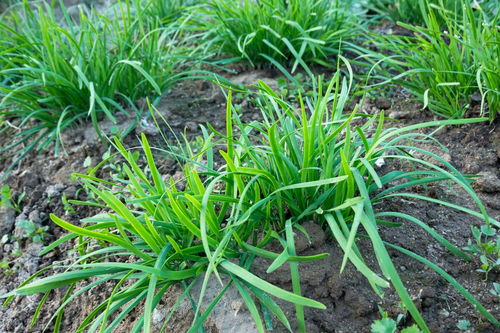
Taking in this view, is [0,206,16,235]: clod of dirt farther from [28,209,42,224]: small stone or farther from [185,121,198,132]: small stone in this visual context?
[185,121,198,132]: small stone

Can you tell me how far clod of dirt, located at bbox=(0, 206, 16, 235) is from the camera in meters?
2.47

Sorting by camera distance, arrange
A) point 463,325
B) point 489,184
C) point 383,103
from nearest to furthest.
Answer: point 463,325
point 489,184
point 383,103

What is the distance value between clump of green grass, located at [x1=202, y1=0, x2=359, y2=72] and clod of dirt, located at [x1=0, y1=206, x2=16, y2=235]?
142cm

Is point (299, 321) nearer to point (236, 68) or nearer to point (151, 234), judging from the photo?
Answer: point (151, 234)

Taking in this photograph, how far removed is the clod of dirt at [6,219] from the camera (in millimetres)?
2475

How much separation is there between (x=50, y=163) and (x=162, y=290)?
4.37ft

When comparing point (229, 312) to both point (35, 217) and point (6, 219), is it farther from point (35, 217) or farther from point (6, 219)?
point (6, 219)

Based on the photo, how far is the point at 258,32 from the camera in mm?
2869

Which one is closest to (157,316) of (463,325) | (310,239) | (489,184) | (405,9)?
(310,239)

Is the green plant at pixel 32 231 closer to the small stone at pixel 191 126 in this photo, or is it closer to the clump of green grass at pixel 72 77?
the clump of green grass at pixel 72 77

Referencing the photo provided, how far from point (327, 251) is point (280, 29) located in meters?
1.51

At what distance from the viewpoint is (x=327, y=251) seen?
1.76 metres

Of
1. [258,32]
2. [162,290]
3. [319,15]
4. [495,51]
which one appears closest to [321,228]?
[162,290]

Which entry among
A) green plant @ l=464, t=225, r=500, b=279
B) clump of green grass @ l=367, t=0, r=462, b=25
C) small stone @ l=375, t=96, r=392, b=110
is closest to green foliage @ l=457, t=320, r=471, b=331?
green plant @ l=464, t=225, r=500, b=279
